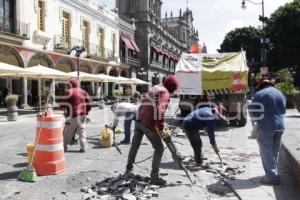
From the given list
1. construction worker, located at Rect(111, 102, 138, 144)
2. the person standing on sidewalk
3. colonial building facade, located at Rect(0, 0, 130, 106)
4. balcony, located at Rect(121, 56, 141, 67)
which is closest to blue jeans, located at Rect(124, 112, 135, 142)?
construction worker, located at Rect(111, 102, 138, 144)

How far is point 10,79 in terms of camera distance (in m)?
27.3

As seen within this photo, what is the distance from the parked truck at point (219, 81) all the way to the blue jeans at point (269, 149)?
29.9 ft

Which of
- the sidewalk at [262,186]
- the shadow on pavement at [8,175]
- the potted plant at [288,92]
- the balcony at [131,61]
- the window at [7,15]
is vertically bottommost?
the sidewalk at [262,186]

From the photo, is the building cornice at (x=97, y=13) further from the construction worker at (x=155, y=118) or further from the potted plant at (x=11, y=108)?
the construction worker at (x=155, y=118)

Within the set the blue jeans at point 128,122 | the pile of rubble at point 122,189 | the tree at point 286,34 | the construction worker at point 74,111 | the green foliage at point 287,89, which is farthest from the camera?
the tree at point 286,34

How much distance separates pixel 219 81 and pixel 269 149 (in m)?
9.61

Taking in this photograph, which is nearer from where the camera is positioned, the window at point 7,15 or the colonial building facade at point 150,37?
the window at point 7,15

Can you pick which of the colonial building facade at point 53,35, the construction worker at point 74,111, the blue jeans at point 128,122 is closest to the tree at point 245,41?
the colonial building facade at point 53,35

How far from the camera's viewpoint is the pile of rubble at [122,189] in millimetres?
5934

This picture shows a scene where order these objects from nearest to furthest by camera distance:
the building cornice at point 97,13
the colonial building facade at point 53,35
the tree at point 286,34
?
the colonial building facade at point 53,35 → the building cornice at point 97,13 → the tree at point 286,34

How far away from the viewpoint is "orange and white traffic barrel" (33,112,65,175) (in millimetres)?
7227

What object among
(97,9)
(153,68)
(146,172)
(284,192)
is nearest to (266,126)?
(284,192)

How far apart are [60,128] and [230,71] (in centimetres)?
977

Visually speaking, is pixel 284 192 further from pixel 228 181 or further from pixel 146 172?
pixel 146 172
